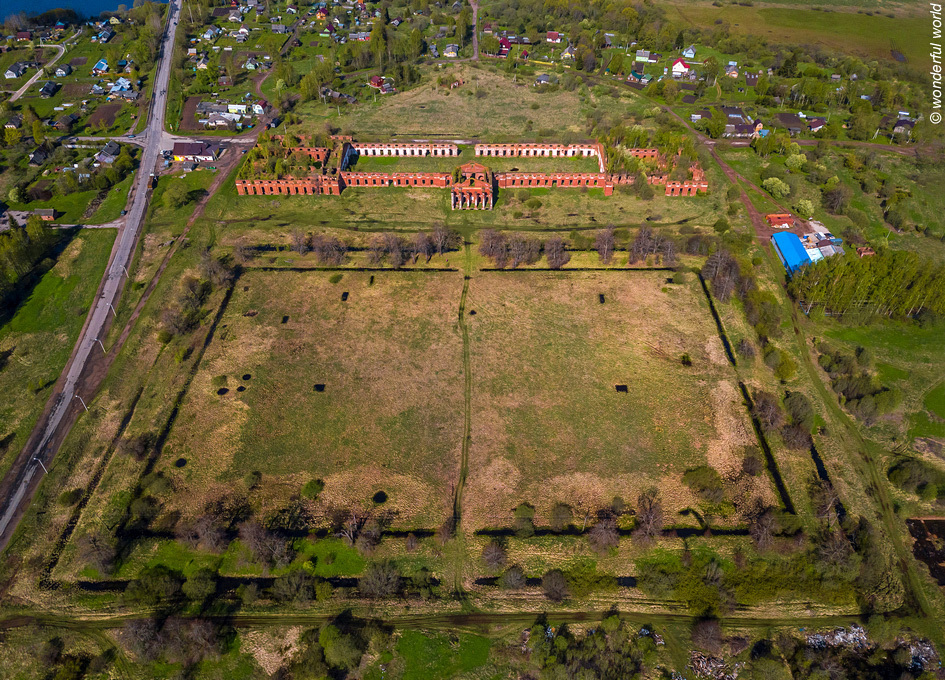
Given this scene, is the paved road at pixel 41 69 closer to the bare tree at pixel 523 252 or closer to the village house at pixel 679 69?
the bare tree at pixel 523 252

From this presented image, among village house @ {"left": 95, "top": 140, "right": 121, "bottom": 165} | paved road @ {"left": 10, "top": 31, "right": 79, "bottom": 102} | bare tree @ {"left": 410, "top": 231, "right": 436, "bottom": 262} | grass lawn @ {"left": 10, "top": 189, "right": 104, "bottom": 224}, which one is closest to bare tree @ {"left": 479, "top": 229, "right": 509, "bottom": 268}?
bare tree @ {"left": 410, "top": 231, "right": 436, "bottom": 262}

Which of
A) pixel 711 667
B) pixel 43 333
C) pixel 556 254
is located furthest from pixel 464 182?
pixel 711 667

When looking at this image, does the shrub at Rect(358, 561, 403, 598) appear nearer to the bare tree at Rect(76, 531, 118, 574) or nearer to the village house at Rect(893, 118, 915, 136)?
the bare tree at Rect(76, 531, 118, 574)

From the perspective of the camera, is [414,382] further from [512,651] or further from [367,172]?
[367,172]

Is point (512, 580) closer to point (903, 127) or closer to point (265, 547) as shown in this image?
point (265, 547)

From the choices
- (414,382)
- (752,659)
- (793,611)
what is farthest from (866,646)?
(414,382)

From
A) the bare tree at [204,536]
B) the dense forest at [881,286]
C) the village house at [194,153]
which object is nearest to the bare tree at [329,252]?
the village house at [194,153]

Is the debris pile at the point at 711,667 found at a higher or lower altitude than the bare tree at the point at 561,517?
lower
